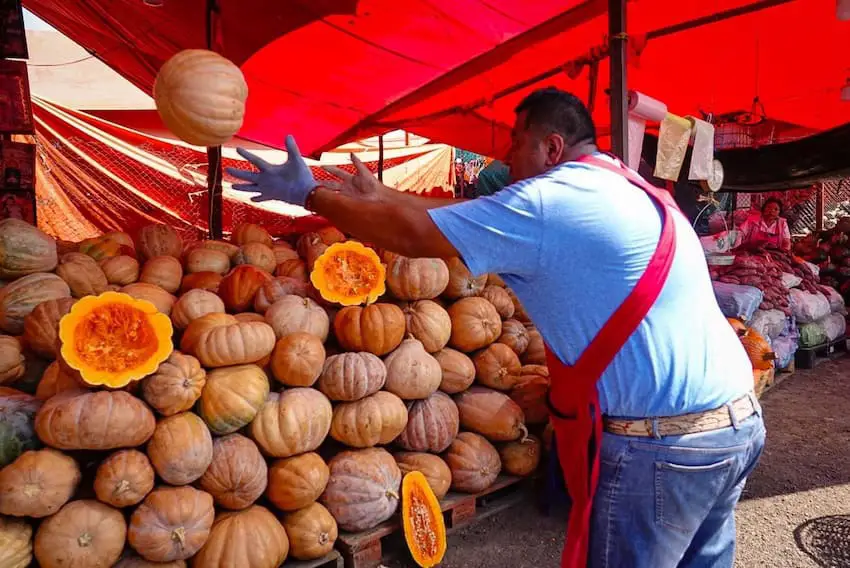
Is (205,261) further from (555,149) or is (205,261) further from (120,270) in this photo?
(555,149)

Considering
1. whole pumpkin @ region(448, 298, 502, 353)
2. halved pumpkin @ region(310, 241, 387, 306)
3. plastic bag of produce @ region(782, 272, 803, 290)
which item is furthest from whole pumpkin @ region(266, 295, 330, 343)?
plastic bag of produce @ region(782, 272, 803, 290)

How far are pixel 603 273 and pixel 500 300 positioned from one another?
256 centimetres

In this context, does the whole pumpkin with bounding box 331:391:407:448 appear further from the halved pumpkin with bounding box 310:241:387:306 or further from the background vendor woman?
the background vendor woman

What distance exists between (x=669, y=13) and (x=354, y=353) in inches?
176

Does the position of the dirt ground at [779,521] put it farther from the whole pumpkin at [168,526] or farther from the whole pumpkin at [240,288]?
the whole pumpkin at [240,288]

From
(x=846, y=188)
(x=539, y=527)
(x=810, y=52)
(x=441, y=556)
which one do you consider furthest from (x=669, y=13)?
(x=846, y=188)

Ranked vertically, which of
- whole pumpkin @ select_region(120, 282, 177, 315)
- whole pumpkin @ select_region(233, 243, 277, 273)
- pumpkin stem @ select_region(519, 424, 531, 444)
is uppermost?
whole pumpkin @ select_region(233, 243, 277, 273)

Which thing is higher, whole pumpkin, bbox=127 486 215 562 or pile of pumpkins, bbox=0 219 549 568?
pile of pumpkins, bbox=0 219 549 568

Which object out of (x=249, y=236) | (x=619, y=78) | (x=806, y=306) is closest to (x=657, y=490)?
(x=619, y=78)

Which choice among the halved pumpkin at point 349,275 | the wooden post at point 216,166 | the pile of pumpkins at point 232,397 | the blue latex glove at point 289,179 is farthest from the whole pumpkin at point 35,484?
the wooden post at point 216,166

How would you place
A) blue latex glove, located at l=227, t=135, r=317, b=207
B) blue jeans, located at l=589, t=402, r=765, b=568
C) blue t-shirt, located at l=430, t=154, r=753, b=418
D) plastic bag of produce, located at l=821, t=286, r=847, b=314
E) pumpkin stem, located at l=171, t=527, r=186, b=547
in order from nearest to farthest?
blue t-shirt, located at l=430, t=154, r=753, b=418 → blue jeans, located at l=589, t=402, r=765, b=568 → blue latex glove, located at l=227, t=135, r=317, b=207 → pumpkin stem, located at l=171, t=527, r=186, b=547 → plastic bag of produce, located at l=821, t=286, r=847, b=314

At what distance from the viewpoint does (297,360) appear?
9.95 ft

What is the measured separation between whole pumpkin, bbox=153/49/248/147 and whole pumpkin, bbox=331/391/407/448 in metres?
1.57

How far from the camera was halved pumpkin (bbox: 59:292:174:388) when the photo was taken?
243 cm
